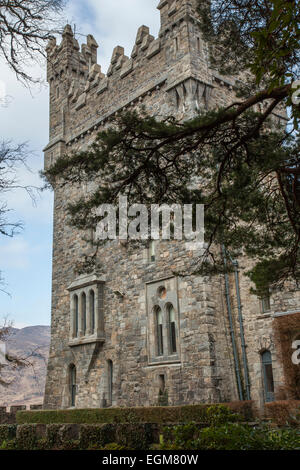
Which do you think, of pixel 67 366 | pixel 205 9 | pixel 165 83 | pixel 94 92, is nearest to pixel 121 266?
pixel 67 366

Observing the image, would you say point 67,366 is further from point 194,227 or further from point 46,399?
point 194,227

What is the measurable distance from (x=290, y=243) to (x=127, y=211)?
3.38 m

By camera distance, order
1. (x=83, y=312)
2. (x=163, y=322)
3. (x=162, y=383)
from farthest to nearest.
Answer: (x=83, y=312)
(x=163, y=322)
(x=162, y=383)

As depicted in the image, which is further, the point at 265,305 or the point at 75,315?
the point at 75,315

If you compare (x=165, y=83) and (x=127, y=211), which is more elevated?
(x=165, y=83)

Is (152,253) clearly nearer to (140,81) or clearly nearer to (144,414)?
(144,414)

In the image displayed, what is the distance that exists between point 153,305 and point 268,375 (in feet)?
13.6

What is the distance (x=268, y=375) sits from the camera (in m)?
13.2

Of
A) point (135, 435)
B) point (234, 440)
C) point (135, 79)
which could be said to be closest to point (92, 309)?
point (135, 79)

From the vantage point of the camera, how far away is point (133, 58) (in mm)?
18406

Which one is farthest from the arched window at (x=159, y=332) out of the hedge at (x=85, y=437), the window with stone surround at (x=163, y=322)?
the hedge at (x=85, y=437)

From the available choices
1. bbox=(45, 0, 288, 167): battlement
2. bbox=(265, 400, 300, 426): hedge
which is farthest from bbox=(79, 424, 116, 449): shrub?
bbox=(45, 0, 288, 167): battlement

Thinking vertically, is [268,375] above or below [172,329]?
below

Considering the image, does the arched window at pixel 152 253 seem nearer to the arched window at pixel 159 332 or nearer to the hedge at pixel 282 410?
the arched window at pixel 159 332
